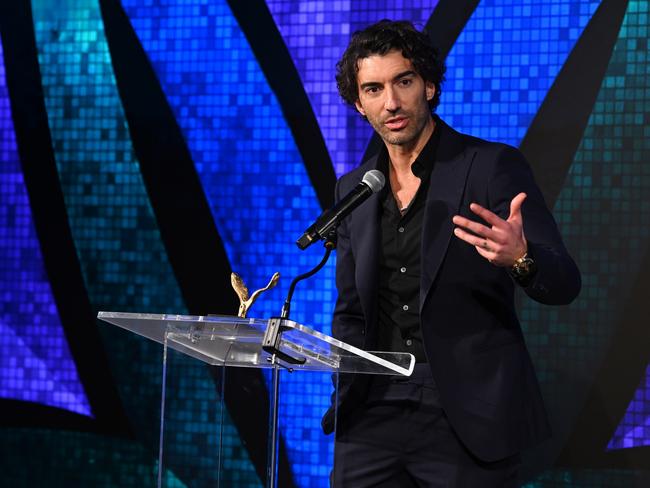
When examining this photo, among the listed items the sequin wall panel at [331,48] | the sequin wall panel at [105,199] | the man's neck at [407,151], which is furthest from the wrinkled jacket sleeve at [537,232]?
the sequin wall panel at [105,199]

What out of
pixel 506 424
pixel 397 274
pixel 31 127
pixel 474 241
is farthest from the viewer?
pixel 31 127

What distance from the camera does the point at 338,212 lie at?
1815 mm

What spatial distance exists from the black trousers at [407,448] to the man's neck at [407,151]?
20.8 inches

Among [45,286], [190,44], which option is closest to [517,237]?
[190,44]

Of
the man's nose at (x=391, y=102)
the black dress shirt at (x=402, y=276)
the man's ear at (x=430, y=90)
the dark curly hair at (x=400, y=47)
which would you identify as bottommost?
the black dress shirt at (x=402, y=276)

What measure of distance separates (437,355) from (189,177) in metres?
2.13

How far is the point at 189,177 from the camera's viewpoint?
12.7ft

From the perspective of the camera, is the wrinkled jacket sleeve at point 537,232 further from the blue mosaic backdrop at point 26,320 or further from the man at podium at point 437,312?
the blue mosaic backdrop at point 26,320

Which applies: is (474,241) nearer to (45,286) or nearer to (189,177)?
(189,177)

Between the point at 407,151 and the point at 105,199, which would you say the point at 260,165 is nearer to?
the point at 105,199

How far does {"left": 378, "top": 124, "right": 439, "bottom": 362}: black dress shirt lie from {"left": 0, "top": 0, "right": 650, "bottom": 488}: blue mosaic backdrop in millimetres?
1198

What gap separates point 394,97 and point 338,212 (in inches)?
20.7

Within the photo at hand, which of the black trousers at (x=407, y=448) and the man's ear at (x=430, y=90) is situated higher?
the man's ear at (x=430, y=90)

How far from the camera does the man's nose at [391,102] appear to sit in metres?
2.21
